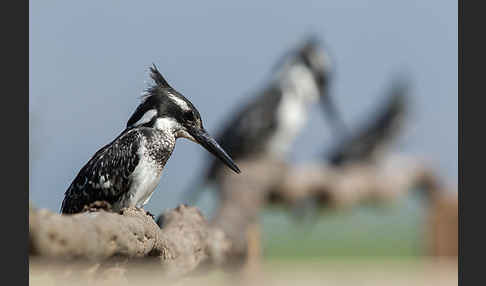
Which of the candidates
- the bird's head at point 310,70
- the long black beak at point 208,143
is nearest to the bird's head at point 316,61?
the bird's head at point 310,70

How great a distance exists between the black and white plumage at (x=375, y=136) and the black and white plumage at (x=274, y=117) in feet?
3.89

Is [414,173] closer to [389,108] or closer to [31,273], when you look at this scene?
[389,108]

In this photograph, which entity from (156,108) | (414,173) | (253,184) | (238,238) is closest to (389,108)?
(414,173)

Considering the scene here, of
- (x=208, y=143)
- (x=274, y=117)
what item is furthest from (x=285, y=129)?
(x=208, y=143)

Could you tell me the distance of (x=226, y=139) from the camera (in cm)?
594

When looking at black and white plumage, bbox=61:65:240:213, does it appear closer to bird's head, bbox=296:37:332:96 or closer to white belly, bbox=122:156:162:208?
white belly, bbox=122:156:162:208

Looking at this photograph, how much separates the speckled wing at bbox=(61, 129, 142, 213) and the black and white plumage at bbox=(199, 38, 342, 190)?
3.06 metres

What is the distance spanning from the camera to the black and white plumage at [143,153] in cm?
219

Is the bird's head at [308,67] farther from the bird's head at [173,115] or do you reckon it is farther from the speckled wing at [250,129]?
the bird's head at [173,115]

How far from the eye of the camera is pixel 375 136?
8.52 m

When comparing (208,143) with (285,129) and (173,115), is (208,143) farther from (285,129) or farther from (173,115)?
(285,129)

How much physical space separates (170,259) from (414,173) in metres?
4.33

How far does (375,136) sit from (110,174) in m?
6.61

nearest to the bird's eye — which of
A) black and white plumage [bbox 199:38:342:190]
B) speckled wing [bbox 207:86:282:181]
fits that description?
black and white plumage [bbox 199:38:342:190]
